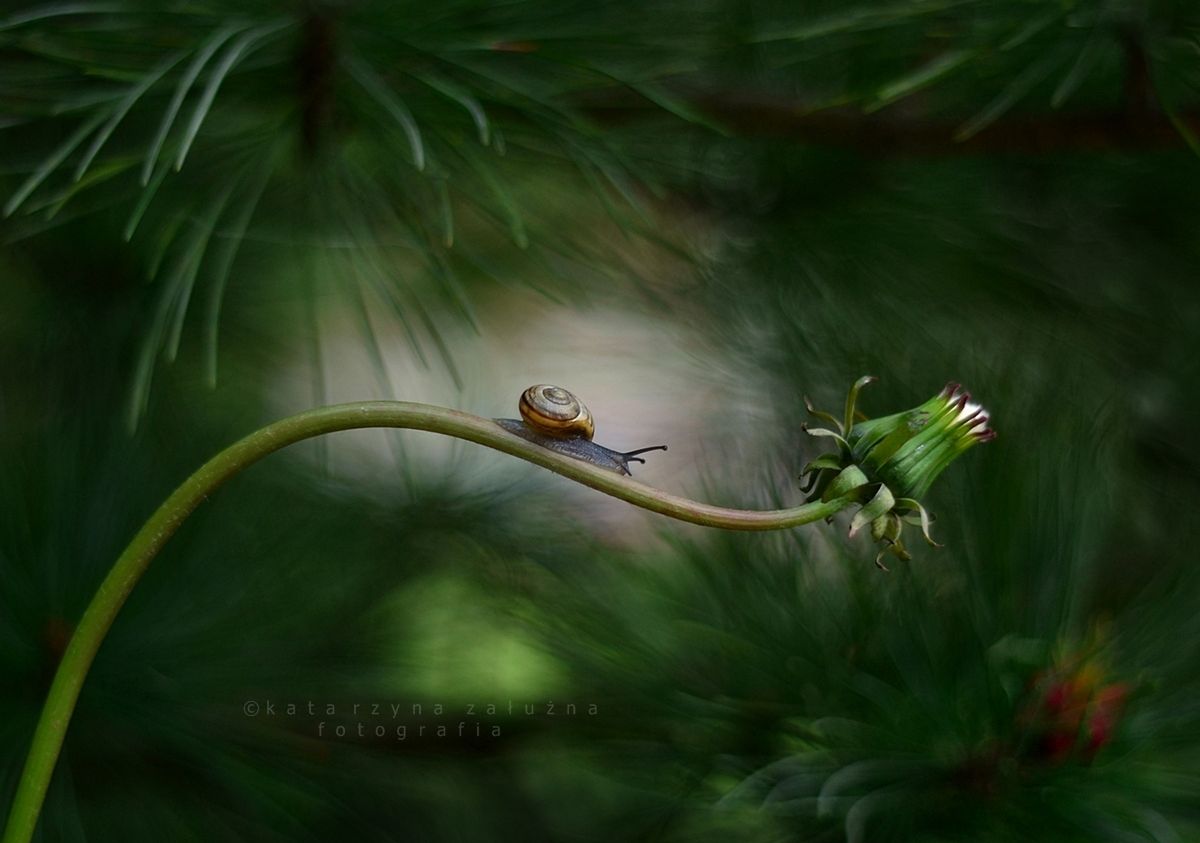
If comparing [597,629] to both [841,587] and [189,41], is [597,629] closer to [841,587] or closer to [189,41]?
[841,587]

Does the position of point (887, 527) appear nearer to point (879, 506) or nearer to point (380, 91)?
point (879, 506)

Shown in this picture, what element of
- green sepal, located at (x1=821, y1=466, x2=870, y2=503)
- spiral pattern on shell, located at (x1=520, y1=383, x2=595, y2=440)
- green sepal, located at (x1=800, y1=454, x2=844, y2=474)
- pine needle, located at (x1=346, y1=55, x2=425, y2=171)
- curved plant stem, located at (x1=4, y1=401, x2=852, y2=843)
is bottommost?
curved plant stem, located at (x1=4, y1=401, x2=852, y2=843)

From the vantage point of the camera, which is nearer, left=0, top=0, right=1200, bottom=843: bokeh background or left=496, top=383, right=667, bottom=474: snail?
left=496, top=383, right=667, bottom=474: snail

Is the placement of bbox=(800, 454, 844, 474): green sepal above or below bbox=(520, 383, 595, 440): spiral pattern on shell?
below

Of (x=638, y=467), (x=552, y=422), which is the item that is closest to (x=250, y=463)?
(x=552, y=422)

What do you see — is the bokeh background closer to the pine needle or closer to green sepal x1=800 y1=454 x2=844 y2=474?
the pine needle

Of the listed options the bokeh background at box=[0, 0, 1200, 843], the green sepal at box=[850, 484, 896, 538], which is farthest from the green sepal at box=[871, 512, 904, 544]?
the bokeh background at box=[0, 0, 1200, 843]
